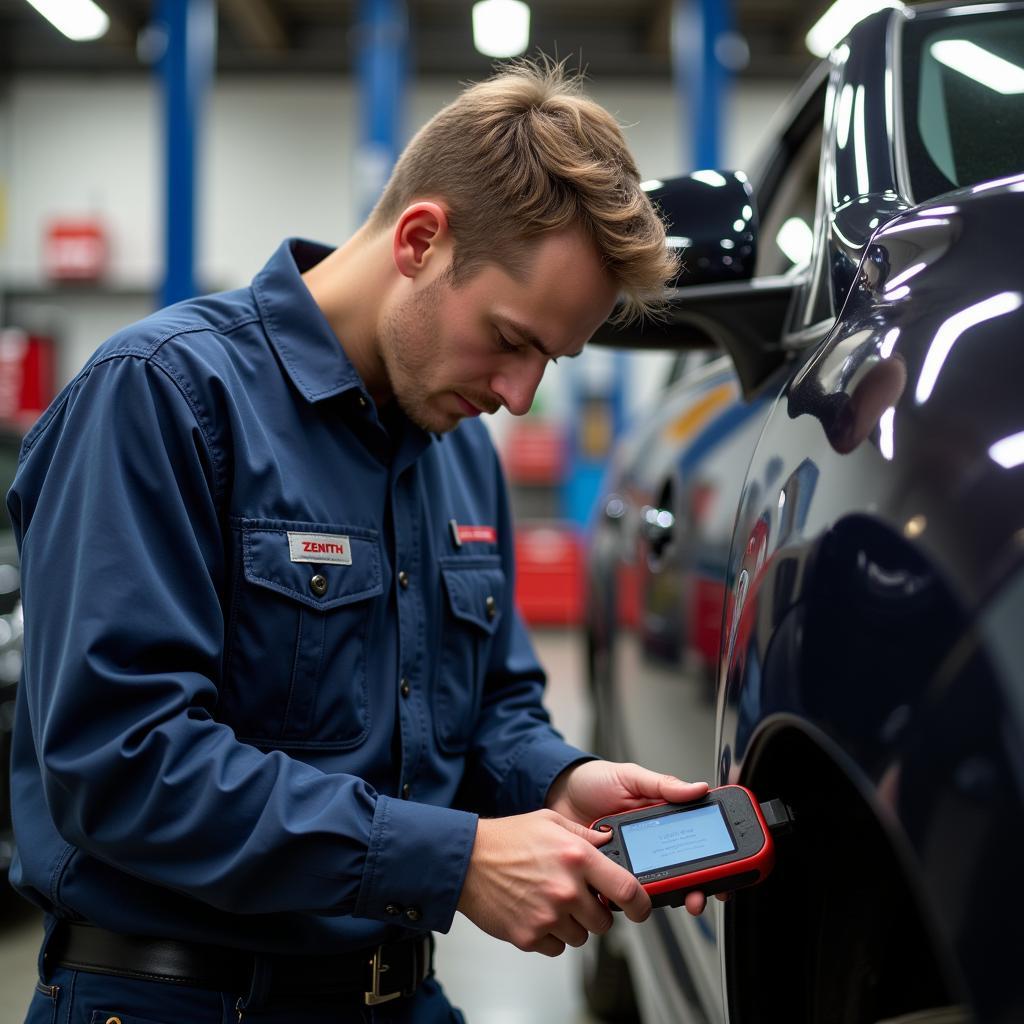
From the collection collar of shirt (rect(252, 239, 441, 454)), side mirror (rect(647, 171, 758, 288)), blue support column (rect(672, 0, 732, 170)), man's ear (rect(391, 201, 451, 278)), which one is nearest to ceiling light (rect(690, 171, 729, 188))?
side mirror (rect(647, 171, 758, 288))

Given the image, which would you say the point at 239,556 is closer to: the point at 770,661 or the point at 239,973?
the point at 239,973

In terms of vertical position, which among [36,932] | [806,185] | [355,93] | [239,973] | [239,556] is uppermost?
[355,93]

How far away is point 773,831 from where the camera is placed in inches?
38.1

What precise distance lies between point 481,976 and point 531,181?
2.04 m

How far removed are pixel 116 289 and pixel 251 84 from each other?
245 centimetres

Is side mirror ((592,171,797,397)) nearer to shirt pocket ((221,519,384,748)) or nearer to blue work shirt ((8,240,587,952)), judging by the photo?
blue work shirt ((8,240,587,952))

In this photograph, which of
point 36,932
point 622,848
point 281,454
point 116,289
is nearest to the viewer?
point 622,848

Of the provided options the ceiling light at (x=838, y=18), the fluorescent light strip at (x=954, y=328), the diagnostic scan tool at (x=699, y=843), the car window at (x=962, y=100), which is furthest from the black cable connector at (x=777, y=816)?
the ceiling light at (x=838, y=18)

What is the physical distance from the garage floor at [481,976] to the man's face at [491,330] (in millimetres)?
1651

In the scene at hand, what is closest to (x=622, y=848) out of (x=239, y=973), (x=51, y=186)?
(x=239, y=973)

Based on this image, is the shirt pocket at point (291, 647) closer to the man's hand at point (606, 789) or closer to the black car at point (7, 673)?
the man's hand at point (606, 789)

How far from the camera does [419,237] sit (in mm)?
1262

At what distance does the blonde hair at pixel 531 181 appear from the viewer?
1205 mm

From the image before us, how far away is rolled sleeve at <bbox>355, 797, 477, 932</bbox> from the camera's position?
1.01 metres
